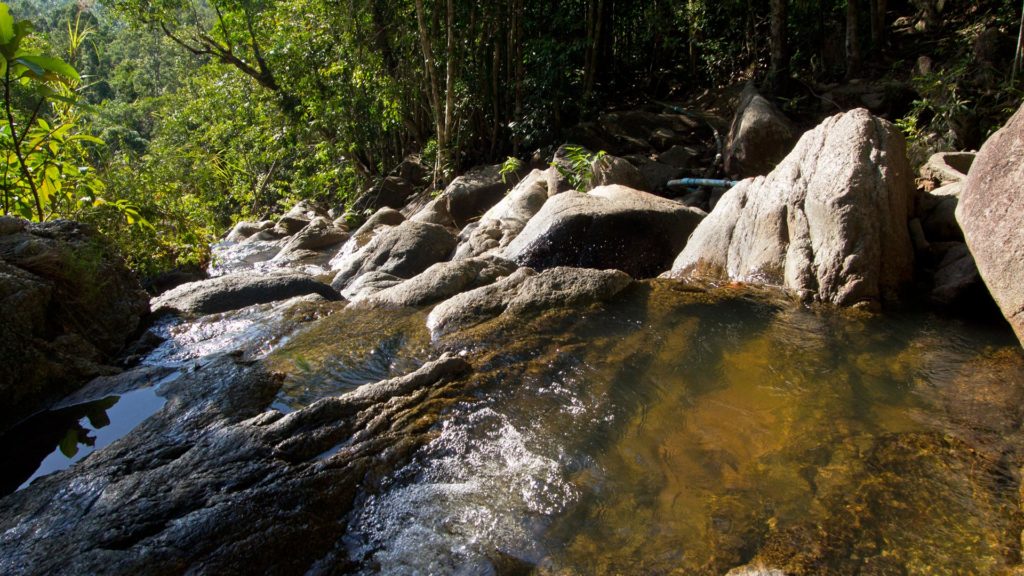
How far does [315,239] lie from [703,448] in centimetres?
944

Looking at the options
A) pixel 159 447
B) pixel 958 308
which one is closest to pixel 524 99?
pixel 958 308

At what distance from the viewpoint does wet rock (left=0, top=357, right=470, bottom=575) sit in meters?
2.41

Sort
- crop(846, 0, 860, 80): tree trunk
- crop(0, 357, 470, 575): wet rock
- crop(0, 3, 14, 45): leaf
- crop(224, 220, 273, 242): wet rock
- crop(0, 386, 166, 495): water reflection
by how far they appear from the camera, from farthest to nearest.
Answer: crop(224, 220, 273, 242): wet rock
crop(846, 0, 860, 80): tree trunk
crop(0, 3, 14, 45): leaf
crop(0, 386, 166, 495): water reflection
crop(0, 357, 470, 575): wet rock

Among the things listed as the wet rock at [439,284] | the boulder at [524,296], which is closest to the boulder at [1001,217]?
the boulder at [524,296]

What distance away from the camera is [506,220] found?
A: 8492 millimetres

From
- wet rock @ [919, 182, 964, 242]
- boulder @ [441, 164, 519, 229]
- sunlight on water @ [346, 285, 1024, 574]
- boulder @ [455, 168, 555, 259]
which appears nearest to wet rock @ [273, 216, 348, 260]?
boulder @ [441, 164, 519, 229]

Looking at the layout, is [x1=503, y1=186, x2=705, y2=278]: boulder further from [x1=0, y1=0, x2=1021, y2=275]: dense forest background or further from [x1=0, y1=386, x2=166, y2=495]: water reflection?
[x1=0, y1=386, x2=166, y2=495]: water reflection

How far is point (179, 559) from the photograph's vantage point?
7.79ft

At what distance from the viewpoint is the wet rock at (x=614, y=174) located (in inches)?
336

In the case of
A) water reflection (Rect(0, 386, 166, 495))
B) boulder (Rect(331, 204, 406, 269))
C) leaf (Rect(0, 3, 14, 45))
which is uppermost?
leaf (Rect(0, 3, 14, 45))

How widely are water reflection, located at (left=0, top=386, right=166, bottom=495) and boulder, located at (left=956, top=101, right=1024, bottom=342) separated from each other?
5.36 m

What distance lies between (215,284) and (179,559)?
14.8 ft

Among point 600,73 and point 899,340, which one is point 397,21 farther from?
point 899,340

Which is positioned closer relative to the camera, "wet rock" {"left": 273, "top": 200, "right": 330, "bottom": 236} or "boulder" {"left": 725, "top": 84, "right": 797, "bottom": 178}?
"boulder" {"left": 725, "top": 84, "right": 797, "bottom": 178}
